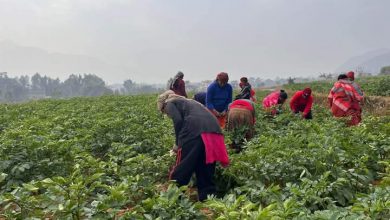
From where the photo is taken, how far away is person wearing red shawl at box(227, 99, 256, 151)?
6.64 metres

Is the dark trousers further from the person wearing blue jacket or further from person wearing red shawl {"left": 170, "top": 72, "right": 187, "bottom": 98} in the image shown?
the person wearing blue jacket

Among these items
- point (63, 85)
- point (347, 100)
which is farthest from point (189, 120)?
point (63, 85)

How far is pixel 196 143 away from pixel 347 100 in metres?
5.12

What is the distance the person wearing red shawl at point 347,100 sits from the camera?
823 cm

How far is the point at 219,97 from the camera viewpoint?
25.2 feet

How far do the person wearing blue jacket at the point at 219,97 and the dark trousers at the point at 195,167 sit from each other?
10.5ft

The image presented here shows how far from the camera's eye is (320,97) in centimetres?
1873

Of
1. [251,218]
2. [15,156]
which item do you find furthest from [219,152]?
[15,156]

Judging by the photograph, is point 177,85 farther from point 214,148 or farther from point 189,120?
point 214,148

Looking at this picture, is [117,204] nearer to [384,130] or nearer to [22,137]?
[22,137]

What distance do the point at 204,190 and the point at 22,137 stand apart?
2496 millimetres

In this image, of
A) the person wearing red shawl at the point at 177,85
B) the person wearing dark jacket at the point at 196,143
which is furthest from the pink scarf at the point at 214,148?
the person wearing red shawl at the point at 177,85

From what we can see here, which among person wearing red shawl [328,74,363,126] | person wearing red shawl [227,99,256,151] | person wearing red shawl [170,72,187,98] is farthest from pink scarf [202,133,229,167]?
person wearing red shawl [328,74,363,126]

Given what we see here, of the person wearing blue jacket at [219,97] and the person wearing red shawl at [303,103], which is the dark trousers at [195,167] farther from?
the person wearing red shawl at [303,103]
